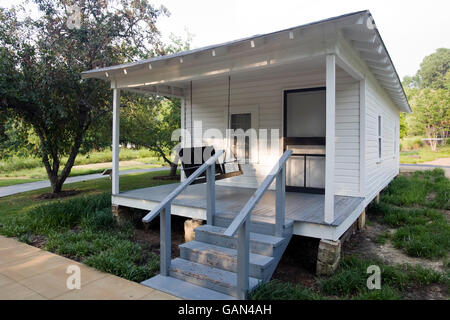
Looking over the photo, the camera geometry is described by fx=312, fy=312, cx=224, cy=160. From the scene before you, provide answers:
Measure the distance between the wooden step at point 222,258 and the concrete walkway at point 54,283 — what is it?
599 millimetres

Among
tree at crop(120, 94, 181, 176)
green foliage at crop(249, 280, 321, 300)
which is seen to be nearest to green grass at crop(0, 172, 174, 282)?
green foliage at crop(249, 280, 321, 300)

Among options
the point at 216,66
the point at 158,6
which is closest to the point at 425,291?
the point at 216,66

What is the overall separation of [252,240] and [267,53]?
2.37 metres

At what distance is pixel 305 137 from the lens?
5.85m

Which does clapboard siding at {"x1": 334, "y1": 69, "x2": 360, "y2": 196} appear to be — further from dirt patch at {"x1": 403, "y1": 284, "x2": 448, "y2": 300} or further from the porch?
dirt patch at {"x1": 403, "y1": 284, "x2": 448, "y2": 300}

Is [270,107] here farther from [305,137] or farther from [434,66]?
[434,66]

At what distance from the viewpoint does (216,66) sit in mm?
4598

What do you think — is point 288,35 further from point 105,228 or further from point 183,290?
point 105,228

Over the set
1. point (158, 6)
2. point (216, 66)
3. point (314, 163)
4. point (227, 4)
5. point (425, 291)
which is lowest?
point (425, 291)

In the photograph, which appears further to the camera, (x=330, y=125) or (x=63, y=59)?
(x=63, y=59)

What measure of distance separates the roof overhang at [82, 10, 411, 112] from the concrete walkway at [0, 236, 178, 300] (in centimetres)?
298

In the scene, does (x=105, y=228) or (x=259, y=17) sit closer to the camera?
(x=105, y=228)

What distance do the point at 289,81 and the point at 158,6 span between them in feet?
20.8

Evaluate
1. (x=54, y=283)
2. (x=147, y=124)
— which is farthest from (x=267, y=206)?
(x=147, y=124)
